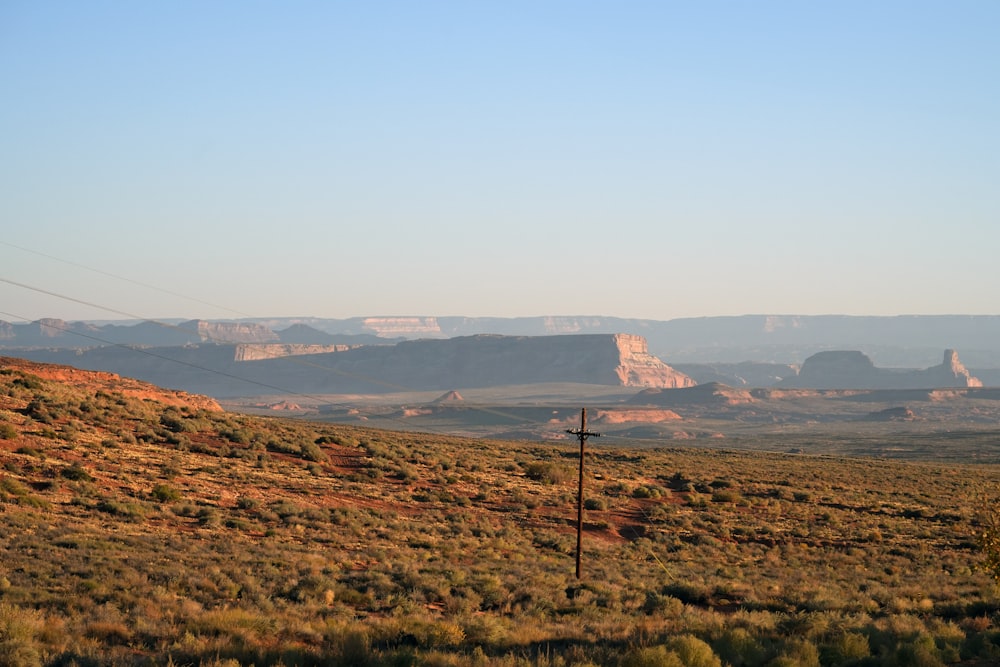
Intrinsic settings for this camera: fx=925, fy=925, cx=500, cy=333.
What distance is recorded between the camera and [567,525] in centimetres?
3397

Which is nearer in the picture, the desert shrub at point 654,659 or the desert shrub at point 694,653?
the desert shrub at point 654,659

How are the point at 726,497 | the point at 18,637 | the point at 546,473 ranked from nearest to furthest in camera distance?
the point at 18,637
the point at 726,497
the point at 546,473

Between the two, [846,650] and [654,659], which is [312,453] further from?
[654,659]

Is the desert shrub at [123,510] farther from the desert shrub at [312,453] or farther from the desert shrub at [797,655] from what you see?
the desert shrub at [797,655]

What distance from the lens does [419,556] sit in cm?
2458

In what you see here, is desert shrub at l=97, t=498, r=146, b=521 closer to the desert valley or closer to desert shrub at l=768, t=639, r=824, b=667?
the desert valley

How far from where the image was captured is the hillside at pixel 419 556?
13969 millimetres

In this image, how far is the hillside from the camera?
14.0m

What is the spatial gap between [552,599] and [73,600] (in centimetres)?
912

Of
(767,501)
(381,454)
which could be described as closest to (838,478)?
(767,501)

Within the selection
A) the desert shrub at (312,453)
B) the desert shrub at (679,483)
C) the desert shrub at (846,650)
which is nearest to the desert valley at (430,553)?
the desert shrub at (846,650)

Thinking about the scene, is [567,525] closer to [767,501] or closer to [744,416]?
[767,501]

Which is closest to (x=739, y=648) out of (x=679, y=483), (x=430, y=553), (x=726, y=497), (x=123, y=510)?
(x=430, y=553)

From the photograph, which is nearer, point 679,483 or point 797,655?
point 797,655
